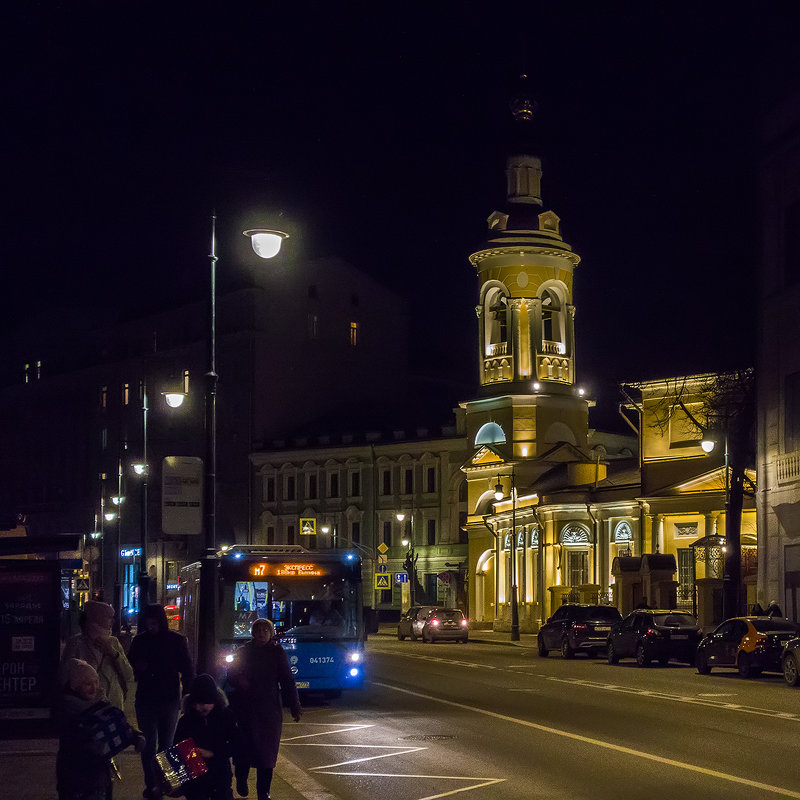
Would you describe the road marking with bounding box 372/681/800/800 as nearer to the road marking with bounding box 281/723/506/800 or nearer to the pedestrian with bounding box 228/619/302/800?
the road marking with bounding box 281/723/506/800

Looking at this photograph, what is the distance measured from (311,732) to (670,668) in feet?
63.3

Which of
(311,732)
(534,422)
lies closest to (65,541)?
(311,732)

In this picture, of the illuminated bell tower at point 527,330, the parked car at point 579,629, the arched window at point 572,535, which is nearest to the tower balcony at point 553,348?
the illuminated bell tower at point 527,330

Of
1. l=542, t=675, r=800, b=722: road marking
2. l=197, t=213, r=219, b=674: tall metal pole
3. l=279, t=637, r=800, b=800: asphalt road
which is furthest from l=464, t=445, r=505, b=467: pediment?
l=197, t=213, r=219, b=674: tall metal pole

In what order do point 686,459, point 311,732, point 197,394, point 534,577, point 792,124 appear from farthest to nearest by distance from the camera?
point 197,394, point 534,577, point 686,459, point 792,124, point 311,732

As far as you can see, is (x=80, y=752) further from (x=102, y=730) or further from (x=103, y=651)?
(x=103, y=651)

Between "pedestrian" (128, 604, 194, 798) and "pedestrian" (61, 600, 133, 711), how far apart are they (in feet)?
3.38

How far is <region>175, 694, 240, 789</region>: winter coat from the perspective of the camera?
10125 millimetres

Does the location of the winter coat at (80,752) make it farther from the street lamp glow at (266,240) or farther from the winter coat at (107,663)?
the street lamp glow at (266,240)

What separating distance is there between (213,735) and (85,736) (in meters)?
1.13

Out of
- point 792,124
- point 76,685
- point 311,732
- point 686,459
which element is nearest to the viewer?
point 76,685

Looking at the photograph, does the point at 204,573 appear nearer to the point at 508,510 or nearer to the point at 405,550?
the point at 508,510

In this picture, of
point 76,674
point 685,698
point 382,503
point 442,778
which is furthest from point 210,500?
point 382,503

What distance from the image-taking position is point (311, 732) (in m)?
20.2
